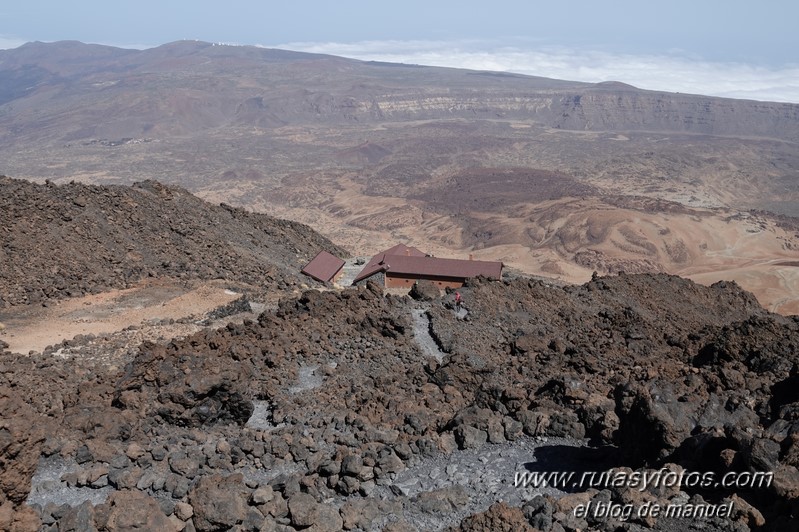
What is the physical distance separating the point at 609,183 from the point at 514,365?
7678cm

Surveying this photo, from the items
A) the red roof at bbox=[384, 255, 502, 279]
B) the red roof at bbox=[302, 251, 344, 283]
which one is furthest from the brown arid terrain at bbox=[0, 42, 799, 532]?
the red roof at bbox=[384, 255, 502, 279]

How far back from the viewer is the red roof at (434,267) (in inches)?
1109

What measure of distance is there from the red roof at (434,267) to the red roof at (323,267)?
4.04 feet

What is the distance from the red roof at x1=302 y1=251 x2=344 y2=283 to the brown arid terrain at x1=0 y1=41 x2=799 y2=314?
19430 millimetres

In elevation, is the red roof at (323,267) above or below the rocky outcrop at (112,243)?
below

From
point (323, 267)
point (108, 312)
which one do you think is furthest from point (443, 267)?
point (108, 312)

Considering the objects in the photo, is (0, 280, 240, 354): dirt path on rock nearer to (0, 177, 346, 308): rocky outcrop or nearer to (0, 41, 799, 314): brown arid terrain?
(0, 177, 346, 308): rocky outcrop

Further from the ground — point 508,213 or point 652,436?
point 652,436

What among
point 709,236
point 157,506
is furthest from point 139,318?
point 709,236

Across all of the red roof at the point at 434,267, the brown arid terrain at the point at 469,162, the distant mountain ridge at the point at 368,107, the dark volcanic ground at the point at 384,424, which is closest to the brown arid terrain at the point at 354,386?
the dark volcanic ground at the point at 384,424

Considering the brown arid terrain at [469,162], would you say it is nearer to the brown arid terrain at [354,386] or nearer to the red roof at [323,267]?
the brown arid terrain at [354,386]

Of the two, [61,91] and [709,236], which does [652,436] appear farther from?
[61,91]

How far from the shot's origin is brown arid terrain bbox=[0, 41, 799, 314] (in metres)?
56.3

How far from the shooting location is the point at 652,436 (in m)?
9.91
